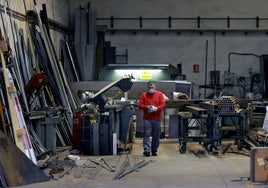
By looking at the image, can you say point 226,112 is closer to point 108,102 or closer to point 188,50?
point 108,102

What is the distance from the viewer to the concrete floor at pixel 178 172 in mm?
5883

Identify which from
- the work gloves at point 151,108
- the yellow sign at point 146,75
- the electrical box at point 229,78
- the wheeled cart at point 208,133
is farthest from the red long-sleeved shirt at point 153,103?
the electrical box at point 229,78

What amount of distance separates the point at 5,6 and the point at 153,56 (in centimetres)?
659

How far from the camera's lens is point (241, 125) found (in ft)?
28.1

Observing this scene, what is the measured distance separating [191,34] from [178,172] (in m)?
7.77

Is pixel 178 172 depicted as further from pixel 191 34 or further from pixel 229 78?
pixel 191 34

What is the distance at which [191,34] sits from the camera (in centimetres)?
1370

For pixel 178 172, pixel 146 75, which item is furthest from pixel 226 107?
pixel 146 75

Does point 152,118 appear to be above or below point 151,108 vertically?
below

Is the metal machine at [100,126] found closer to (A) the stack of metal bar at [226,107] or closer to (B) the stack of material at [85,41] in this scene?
(A) the stack of metal bar at [226,107]

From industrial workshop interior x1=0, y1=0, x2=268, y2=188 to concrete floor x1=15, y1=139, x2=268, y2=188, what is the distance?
0.06 feet

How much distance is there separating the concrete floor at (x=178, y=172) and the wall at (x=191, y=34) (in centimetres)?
541

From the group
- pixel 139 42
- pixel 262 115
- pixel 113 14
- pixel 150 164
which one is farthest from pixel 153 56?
pixel 150 164

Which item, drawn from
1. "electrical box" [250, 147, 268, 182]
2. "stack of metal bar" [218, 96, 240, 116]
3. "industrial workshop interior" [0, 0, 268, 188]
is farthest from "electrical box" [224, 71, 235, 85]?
"electrical box" [250, 147, 268, 182]
